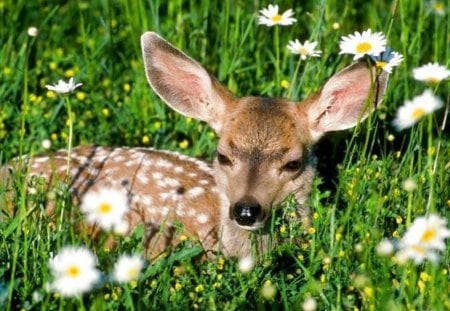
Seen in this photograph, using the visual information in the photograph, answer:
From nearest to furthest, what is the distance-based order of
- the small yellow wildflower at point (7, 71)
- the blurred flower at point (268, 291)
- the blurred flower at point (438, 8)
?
the blurred flower at point (268, 291) → the small yellow wildflower at point (7, 71) → the blurred flower at point (438, 8)

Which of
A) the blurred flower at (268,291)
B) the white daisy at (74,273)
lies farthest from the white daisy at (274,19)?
the white daisy at (74,273)

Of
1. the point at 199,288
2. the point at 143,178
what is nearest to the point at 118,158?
the point at 143,178

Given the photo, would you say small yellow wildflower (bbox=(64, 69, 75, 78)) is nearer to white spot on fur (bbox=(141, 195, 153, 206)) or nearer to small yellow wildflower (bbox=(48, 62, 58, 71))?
small yellow wildflower (bbox=(48, 62, 58, 71))

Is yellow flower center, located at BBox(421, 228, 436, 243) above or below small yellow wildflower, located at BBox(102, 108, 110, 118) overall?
above

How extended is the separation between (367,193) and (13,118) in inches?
89.0

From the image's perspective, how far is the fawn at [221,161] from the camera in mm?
5211

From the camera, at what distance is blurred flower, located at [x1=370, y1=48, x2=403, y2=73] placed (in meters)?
5.14

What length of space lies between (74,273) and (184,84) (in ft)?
6.61

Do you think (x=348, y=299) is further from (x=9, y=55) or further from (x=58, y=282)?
(x=9, y=55)

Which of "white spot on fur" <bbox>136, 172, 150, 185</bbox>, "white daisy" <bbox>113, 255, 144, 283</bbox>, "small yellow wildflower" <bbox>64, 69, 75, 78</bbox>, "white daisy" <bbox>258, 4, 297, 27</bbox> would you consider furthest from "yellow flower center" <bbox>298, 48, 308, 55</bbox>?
"white daisy" <bbox>113, 255, 144, 283</bbox>

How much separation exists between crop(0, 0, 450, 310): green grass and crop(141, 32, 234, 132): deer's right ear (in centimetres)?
63

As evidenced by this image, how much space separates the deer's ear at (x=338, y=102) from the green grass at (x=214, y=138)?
0.13m

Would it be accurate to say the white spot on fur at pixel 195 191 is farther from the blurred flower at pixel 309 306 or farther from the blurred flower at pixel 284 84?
the blurred flower at pixel 309 306

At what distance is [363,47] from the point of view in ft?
17.1
